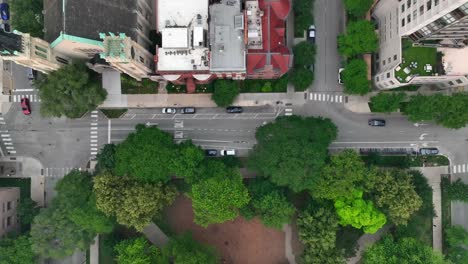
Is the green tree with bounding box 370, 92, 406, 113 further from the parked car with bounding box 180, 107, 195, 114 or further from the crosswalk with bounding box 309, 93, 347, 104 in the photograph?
the parked car with bounding box 180, 107, 195, 114

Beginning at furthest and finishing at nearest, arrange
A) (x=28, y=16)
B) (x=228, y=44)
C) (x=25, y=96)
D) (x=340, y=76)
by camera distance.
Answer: (x=25, y=96) < (x=340, y=76) < (x=28, y=16) < (x=228, y=44)

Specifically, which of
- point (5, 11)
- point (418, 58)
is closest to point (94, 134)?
point (5, 11)

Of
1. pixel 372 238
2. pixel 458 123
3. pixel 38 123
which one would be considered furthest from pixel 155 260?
pixel 458 123

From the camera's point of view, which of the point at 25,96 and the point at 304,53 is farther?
the point at 25,96

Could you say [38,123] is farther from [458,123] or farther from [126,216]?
[458,123]

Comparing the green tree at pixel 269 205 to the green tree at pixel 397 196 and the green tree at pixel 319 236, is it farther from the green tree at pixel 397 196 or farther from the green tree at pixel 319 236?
the green tree at pixel 397 196

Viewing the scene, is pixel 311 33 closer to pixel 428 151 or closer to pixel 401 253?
pixel 428 151

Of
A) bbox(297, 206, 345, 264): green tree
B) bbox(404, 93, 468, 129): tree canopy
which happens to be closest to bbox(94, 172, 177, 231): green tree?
bbox(297, 206, 345, 264): green tree
